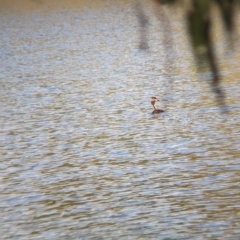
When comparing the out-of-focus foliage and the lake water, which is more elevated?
the out-of-focus foliage

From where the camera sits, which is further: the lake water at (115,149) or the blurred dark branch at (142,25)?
the lake water at (115,149)

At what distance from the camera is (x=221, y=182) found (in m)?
5.20

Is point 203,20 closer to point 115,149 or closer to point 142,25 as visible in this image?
point 142,25

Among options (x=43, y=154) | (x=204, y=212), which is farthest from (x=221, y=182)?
(x=43, y=154)

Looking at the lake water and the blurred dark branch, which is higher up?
the blurred dark branch

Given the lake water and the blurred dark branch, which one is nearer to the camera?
the blurred dark branch

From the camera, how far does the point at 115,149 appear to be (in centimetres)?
618

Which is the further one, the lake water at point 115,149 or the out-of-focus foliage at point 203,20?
the lake water at point 115,149

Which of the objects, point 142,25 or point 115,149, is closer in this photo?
point 142,25

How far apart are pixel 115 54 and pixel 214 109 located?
345 cm

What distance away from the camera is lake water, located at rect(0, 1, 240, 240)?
4629 millimetres

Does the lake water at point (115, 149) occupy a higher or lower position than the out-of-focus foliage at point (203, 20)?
lower

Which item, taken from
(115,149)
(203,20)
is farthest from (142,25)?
(115,149)

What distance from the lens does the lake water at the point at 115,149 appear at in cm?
463
